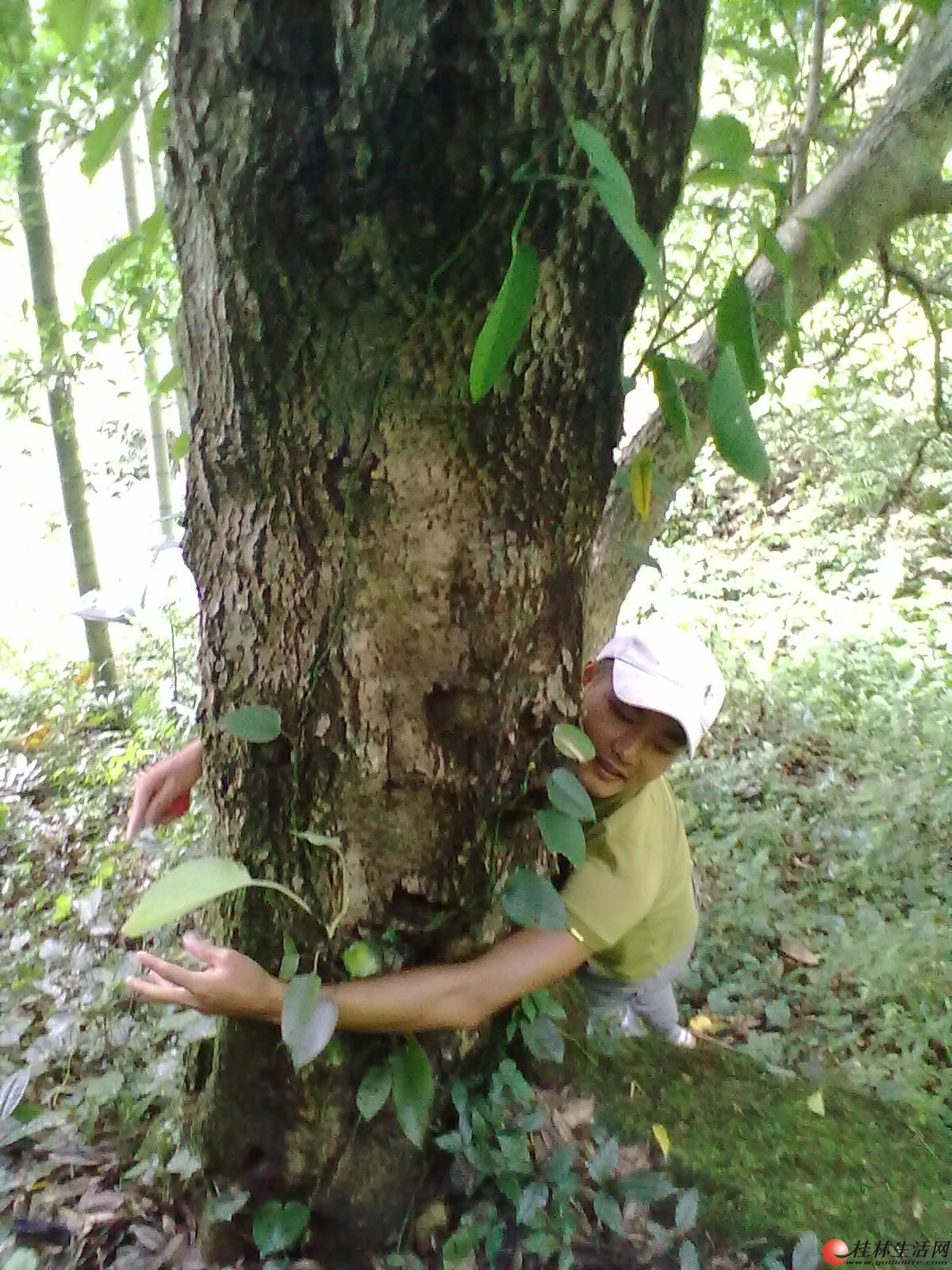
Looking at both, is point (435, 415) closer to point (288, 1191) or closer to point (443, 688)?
point (443, 688)

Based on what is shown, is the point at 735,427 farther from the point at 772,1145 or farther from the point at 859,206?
the point at 859,206

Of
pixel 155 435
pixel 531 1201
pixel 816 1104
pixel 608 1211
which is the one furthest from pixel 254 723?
pixel 155 435

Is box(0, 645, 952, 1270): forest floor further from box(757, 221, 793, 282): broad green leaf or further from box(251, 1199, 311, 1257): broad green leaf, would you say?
box(757, 221, 793, 282): broad green leaf

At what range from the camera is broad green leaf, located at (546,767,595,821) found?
1152 millimetres

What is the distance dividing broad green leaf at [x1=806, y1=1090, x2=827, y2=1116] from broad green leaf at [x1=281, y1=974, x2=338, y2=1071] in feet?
3.59

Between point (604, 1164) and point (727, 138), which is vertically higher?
point (727, 138)

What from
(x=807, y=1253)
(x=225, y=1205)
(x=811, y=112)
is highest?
(x=811, y=112)

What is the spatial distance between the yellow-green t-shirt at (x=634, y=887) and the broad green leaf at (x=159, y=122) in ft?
4.09

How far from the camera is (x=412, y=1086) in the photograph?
1216 millimetres

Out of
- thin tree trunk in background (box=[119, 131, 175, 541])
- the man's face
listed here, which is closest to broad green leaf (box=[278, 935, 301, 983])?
the man's face

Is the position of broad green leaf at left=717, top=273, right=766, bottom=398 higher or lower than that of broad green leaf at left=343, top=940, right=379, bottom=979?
higher

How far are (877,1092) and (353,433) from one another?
1.94 m

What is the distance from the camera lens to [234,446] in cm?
100

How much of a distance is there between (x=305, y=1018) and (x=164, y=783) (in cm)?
57
